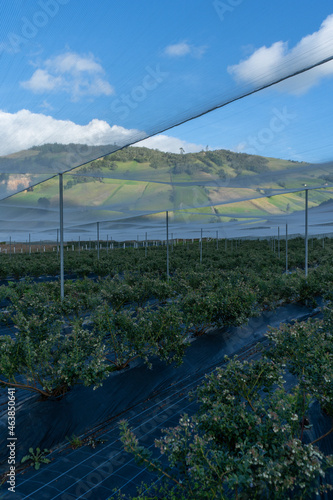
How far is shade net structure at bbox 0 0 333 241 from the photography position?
8.50 feet

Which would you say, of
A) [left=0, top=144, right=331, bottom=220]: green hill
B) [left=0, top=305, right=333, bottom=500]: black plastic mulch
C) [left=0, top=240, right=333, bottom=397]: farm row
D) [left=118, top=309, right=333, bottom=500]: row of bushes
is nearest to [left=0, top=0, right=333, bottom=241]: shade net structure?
[left=0, top=144, right=331, bottom=220]: green hill

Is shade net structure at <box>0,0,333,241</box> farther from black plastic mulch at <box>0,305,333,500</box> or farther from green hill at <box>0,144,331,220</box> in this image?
black plastic mulch at <box>0,305,333,500</box>

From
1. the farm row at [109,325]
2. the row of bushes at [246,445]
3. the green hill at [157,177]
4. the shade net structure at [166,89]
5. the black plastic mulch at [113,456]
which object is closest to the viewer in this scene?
the row of bushes at [246,445]

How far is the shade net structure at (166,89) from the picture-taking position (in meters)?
2.59

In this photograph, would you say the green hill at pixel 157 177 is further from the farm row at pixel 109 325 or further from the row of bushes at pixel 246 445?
the row of bushes at pixel 246 445

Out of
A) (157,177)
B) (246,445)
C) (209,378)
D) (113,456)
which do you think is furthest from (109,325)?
(157,177)

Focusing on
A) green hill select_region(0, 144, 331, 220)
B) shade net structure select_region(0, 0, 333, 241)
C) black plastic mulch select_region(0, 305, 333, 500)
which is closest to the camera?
shade net structure select_region(0, 0, 333, 241)

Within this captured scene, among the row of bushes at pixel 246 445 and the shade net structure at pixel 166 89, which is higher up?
the shade net structure at pixel 166 89

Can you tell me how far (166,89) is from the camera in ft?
11.2

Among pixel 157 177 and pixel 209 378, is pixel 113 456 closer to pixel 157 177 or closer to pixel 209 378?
pixel 209 378

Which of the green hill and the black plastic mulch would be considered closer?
the black plastic mulch

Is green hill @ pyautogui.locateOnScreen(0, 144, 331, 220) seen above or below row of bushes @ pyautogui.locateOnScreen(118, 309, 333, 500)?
above

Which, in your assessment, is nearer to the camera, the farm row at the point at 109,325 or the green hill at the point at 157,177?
the farm row at the point at 109,325

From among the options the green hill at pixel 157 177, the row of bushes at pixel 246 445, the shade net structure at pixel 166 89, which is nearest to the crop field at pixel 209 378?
the row of bushes at pixel 246 445
